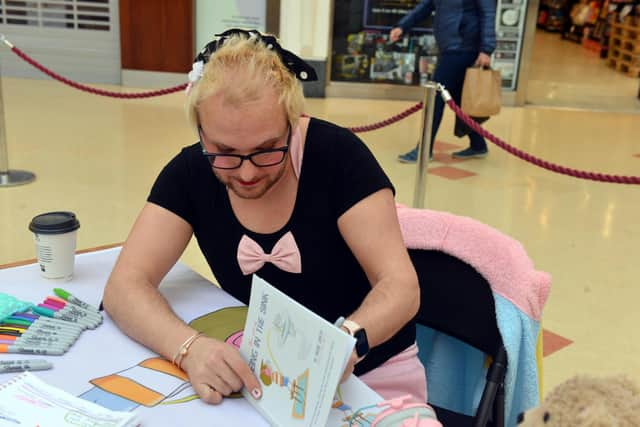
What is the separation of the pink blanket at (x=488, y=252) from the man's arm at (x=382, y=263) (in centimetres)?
15

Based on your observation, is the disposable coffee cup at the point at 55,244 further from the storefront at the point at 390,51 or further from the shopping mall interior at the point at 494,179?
the storefront at the point at 390,51

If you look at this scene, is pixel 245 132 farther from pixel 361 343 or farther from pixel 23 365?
pixel 23 365

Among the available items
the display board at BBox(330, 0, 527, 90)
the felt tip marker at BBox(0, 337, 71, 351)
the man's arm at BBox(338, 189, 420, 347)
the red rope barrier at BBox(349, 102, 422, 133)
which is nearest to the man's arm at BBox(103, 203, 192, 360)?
the felt tip marker at BBox(0, 337, 71, 351)

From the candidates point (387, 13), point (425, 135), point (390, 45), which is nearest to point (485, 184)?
point (425, 135)

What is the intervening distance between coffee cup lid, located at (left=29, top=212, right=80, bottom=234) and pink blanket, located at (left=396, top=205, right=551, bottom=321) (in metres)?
0.76

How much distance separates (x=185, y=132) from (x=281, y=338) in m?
4.83

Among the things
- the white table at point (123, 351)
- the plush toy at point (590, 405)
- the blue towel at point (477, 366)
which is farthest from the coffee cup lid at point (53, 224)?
the plush toy at point (590, 405)

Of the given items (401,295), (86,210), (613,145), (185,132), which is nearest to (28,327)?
(401,295)

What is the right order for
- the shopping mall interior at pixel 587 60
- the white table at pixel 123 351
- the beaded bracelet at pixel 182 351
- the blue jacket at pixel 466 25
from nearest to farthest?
the white table at pixel 123 351, the beaded bracelet at pixel 182 351, the blue jacket at pixel 466 25, the shopping mall interior at pixel 587 60

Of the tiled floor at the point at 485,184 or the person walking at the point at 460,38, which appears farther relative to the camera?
the person walking at the point at 460,38

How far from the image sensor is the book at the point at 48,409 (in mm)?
995

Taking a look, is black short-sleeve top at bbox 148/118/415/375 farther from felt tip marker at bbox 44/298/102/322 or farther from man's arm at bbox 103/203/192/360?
felt tip marker at bbox 44/298/102/322

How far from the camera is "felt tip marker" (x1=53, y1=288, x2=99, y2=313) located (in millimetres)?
1382

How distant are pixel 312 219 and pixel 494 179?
362 centimetres
